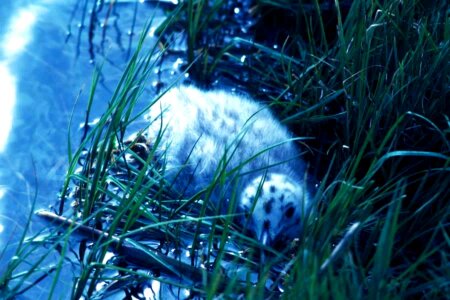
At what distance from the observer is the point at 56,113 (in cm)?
320

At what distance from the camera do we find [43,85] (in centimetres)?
331

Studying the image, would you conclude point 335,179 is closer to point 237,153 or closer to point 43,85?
point 237,153

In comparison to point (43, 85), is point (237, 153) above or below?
below

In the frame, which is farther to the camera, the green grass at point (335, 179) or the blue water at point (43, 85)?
the blue water at point (43, 85)

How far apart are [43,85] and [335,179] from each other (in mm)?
1260

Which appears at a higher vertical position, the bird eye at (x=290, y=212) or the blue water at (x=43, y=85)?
the blue water at (x=43, y=85)

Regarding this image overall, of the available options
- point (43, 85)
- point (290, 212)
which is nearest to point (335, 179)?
point (290, 212)

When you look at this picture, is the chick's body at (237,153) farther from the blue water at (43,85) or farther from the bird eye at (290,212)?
the blue water at (43,85)

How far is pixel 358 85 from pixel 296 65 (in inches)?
21.0

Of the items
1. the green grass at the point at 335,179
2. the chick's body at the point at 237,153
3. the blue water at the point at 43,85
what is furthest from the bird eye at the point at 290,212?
the blue water at the point at 43,85

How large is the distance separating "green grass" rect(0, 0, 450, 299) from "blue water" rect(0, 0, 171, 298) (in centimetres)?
11

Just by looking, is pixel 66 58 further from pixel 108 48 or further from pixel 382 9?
pixel 382 9

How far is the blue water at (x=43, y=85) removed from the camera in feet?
9.34

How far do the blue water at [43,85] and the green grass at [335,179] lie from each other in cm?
11
